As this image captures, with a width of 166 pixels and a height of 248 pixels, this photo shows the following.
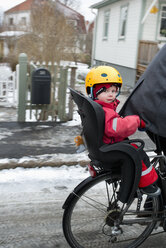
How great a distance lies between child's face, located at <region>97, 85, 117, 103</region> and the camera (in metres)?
2.52

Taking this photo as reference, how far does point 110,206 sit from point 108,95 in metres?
0.98

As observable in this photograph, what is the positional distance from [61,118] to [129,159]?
516 cm

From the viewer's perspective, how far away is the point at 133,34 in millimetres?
15266

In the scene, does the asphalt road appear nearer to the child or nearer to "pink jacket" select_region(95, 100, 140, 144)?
the child

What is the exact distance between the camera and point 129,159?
237 centimetres

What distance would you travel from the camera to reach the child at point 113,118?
2336 millimetres

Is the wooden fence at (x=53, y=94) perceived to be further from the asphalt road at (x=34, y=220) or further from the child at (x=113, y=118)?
the child at (x=113, y=118)


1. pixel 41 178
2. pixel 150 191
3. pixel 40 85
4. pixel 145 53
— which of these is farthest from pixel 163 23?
pixel 150 191

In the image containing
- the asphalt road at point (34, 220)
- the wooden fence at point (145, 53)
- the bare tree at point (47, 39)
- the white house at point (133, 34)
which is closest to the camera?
the asphalt road at point (34, 220)

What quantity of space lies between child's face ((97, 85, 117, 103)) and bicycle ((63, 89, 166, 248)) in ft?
0.69

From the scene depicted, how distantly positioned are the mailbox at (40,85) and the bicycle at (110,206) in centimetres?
413

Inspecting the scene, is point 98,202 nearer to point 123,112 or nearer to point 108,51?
point 123,112

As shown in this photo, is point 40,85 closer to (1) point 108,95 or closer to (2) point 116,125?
(1) point 108,95

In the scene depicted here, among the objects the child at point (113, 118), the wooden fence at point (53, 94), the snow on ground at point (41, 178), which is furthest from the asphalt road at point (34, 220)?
the wooden fence at point (53, 94)
